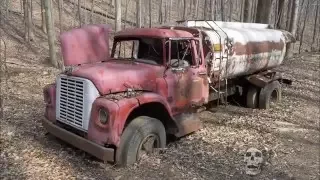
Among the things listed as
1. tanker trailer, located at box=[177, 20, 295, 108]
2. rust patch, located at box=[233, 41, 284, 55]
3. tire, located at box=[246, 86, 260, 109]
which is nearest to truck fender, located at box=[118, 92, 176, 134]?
tanker trailer, located at box=[177, 20, 295, 108]

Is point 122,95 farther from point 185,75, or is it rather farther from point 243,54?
point 243,54

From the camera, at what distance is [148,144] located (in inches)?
249

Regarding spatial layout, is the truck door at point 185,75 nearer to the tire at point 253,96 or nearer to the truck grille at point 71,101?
the truck grille at point 71,101

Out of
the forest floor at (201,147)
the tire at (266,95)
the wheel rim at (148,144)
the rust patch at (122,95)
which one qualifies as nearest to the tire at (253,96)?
the tire at (266,95)

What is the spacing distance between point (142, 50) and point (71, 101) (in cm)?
180

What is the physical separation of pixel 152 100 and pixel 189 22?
3283 mm

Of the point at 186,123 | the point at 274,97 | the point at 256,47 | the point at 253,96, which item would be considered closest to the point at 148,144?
the point at 186,123

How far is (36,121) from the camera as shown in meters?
8.27

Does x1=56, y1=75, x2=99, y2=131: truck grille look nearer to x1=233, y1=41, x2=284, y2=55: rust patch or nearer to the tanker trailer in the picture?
the tanker trailer

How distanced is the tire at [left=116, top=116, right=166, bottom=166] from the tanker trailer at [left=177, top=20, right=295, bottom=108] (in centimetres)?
232

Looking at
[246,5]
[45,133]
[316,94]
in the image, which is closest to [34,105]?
[45,133]

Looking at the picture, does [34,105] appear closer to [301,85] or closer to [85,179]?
[85,179]

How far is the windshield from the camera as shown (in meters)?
7.01

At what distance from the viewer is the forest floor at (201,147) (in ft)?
19.3
